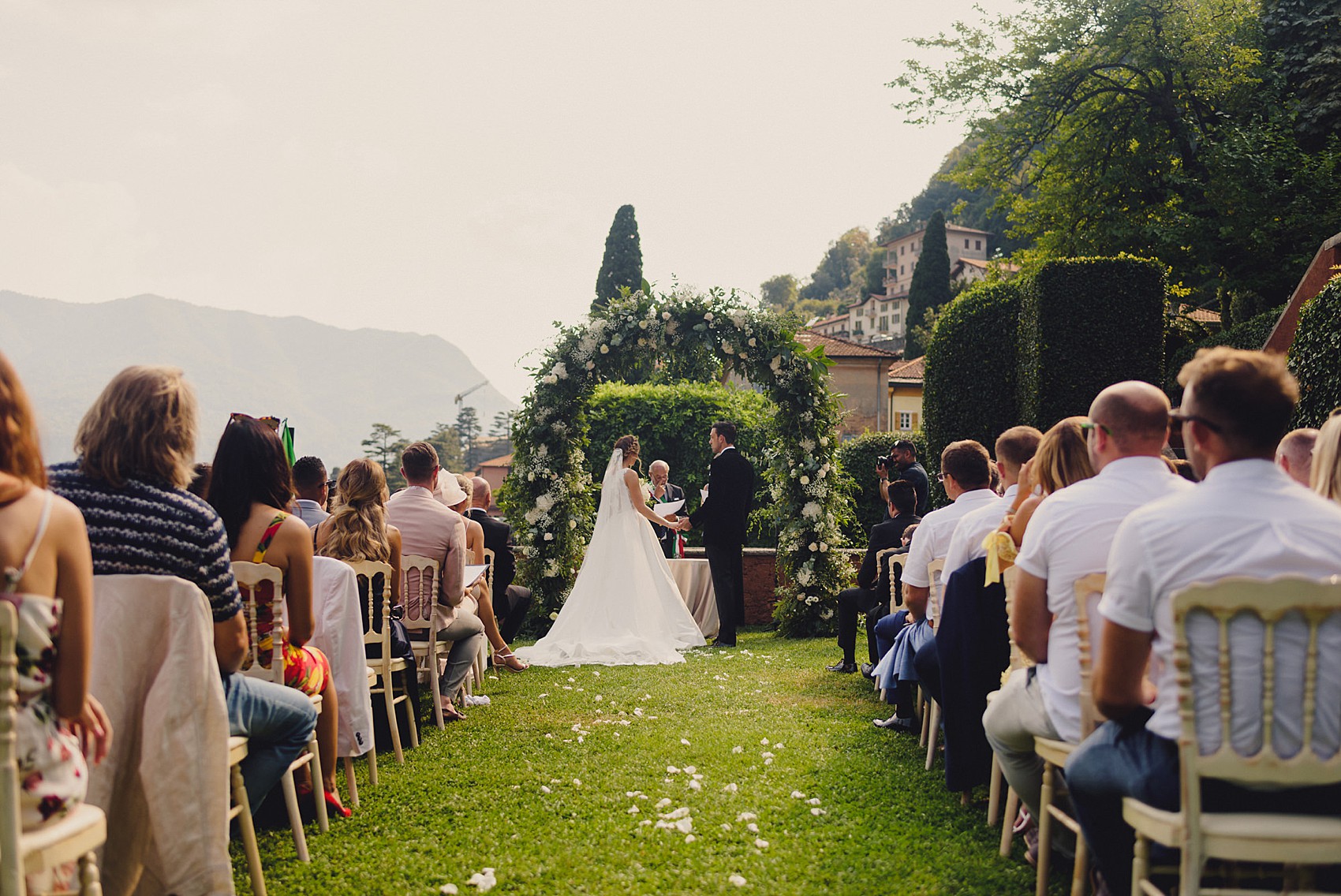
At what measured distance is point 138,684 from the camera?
9.70 ft

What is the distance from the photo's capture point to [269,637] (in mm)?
3729

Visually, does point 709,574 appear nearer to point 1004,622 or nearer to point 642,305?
point 642,305

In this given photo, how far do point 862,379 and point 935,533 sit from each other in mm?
45828

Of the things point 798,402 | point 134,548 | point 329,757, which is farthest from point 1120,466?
point 798,402

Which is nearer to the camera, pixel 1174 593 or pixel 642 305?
pixel 1174 593

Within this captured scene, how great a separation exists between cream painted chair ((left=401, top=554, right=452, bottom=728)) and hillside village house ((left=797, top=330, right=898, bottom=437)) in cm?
4394

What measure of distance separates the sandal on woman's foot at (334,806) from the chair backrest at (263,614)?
89 cm

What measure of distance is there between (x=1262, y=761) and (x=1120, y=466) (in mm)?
1182

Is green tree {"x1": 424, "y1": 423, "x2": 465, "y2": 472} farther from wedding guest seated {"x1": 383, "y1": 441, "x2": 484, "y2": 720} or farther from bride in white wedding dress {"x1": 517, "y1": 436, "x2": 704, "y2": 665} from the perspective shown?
wedding guest seated {"x1": 383, "y1": 441, "x2": 484, "y2": 720}

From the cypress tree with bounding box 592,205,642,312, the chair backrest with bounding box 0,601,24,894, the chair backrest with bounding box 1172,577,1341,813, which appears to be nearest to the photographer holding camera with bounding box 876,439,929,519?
the chair backrest with bounding box 1172,577,1341,813

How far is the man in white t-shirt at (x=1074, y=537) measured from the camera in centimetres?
313

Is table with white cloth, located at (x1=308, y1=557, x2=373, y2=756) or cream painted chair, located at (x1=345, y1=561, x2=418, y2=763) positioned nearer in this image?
table with white cloth, located at (x1=308, y1=557, x2=373, y2=756)

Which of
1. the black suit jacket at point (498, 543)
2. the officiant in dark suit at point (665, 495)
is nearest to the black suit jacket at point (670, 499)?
the officiant in dark suit at point (665, 495)

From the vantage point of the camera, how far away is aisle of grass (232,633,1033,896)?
356 cm
